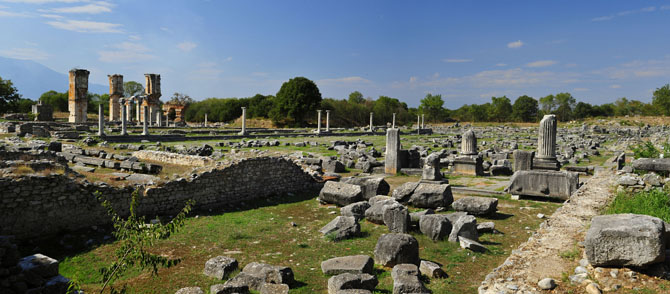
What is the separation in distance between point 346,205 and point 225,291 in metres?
6.02

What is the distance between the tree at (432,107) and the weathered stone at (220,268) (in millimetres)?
85930

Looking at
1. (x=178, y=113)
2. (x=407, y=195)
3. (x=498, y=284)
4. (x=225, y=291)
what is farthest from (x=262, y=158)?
(x=178, y=113)

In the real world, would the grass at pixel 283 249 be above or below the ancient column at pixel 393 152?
below

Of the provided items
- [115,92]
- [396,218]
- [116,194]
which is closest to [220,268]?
[396,218]

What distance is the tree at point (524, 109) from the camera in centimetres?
8962

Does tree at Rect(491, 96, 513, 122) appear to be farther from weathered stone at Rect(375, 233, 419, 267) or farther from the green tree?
weathered stone at Rect(375, 233, 419, 267)

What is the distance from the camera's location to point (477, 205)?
9.81 metres

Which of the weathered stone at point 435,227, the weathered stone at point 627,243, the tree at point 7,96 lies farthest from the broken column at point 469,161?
the tree at point 7,96

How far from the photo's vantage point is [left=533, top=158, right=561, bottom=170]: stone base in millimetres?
15539

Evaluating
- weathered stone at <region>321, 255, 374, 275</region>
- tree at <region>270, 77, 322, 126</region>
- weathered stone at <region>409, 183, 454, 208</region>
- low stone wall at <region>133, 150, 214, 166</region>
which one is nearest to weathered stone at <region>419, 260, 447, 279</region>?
weathered stone at <region>321, 255, 374, 275</region>

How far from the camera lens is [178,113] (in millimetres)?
72188

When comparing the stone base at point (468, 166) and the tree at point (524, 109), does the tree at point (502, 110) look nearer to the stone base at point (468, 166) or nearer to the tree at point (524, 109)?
the tree at point (524, 109)

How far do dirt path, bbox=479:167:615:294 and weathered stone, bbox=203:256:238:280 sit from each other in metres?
3.76

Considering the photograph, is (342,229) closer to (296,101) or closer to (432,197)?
(432,197)
